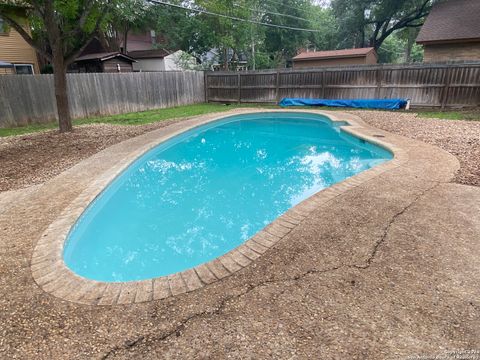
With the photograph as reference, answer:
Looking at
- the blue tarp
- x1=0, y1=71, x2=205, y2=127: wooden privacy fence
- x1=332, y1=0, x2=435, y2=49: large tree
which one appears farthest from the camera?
x1=332, y1=0, x2=435, y2=49: large tree

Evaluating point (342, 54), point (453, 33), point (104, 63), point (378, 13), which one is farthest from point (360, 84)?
point (104, 63)

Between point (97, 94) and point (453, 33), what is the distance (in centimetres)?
1608

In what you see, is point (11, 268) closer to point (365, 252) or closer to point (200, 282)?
point (200, 282)

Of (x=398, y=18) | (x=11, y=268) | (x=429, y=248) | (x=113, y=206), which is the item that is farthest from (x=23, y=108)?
(x=398, y=18)

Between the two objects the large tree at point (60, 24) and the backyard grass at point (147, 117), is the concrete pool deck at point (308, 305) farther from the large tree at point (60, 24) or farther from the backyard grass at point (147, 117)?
the backyard grass at point (147, 117)

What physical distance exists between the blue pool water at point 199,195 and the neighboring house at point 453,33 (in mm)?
9298

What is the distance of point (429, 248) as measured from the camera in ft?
9.48

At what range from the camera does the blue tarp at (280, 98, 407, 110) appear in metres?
12.2

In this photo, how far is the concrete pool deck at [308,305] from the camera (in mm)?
1931

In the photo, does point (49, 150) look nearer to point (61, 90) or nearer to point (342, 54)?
point (61, 90)

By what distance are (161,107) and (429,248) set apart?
45.4 feet

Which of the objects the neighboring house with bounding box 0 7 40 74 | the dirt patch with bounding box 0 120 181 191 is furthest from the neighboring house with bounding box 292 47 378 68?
the neighboring house with bounding box 0 7 40 74

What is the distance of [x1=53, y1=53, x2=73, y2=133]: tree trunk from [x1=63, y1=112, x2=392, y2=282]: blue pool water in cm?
309

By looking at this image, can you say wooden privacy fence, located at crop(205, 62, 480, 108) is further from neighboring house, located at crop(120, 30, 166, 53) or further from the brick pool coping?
neighboring house, located at crop(120, 30, 166, 53)
